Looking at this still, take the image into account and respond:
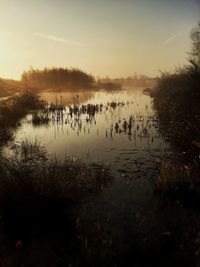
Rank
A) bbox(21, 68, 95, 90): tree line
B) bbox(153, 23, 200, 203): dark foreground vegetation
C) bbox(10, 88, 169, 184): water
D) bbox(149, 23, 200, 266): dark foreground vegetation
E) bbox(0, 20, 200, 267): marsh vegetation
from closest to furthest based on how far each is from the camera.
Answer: bbox(0, 20, 200, 267): marsh vegetation
bbox(149, 23, 200, 266): dark foreground vegetation
bbox(153, 23, 200, 203): dark foreground vegetation
bbox(10, 88, 169, 184): water
bbox(21, 68, 95, 90): tree line

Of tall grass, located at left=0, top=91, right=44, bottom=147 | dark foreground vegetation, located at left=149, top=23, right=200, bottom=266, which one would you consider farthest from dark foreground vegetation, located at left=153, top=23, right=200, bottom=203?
tall grass, located at left=0, top=91, right=44, bottom=147

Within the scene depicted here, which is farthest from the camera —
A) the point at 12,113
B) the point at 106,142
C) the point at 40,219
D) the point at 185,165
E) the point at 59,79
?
the point at 59,79

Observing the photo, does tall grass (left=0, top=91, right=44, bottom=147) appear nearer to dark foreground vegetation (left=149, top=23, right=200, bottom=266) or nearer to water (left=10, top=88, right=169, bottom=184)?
water (left=10, top=88, right=169, bottom=184)

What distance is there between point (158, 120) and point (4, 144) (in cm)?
926

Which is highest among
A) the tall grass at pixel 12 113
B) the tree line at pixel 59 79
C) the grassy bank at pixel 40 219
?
the tree line at pixel 59 79

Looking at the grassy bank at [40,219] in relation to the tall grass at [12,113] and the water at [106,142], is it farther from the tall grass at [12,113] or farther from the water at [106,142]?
the tall grass at [12,113]

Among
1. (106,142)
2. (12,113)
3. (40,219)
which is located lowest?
(40,219)

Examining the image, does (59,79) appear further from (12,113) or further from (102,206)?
(102,206)

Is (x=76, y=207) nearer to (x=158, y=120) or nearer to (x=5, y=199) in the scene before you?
(x=5, y=199)

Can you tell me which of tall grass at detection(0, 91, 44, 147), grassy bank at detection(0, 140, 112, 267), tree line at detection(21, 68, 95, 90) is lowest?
grassy bank at detection(0, 140, 112, 267)

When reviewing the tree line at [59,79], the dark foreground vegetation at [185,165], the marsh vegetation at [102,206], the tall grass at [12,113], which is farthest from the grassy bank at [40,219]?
the tree line at [59,79]

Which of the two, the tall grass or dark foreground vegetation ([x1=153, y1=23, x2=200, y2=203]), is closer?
dark foreground vegetation ([x1=153, y1=23, x2=200, y2=203])

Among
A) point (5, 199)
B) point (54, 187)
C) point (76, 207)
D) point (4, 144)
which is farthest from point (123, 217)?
point (4, 144)

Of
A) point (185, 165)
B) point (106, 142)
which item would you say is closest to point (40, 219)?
→ point (185, 165)
